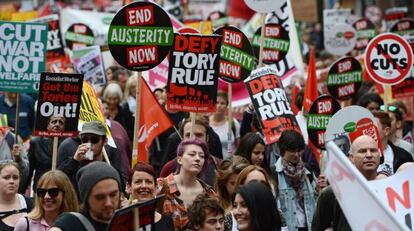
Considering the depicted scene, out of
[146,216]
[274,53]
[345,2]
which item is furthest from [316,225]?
[345,2]

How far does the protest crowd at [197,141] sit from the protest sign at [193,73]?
0.01m

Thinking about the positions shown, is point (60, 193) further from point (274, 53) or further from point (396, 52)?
point (274, 53)

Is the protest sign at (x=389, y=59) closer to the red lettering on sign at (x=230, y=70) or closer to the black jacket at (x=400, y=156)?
the red lettering on sign at (x=230, y=70)

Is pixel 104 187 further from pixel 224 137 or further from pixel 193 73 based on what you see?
pixel 224 137

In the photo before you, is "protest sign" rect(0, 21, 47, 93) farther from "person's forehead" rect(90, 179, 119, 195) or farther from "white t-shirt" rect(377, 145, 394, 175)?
"person's forehead" rect(90, 179, 119, 195)

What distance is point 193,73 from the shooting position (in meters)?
11.3

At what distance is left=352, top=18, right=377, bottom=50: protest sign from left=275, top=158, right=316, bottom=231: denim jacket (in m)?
11.7

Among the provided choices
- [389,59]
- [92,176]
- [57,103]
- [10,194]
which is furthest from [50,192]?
[389,59]

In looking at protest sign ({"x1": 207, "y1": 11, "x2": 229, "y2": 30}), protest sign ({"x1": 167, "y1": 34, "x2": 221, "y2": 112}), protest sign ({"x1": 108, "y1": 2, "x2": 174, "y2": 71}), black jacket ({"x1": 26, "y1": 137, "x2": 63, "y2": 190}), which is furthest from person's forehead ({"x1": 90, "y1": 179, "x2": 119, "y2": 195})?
protest sign ({"x1": 207, "y1": 11, "x2": 229, "y2": 30})

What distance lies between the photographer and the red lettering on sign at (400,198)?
22.7 ft

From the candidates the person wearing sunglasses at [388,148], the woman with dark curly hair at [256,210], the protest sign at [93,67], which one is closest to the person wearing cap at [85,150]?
the person wearing sunglasses at [388,148]

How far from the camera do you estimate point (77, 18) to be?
2542 centimetres

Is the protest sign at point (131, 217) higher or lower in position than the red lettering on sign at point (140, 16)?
lower

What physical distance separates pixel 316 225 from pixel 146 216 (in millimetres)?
1563
